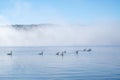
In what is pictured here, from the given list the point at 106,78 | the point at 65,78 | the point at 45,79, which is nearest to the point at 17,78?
the point at 45,79

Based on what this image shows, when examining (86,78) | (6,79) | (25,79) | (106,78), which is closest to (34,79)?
(25,79)

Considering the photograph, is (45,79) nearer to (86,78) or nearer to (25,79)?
(25,79)

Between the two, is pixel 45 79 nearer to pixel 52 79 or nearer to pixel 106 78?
pixel 52 79

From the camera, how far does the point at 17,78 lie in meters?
39.3

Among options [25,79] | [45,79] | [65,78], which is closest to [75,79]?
[65,78]

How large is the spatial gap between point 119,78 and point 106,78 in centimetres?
182

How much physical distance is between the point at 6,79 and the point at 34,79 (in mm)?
4279

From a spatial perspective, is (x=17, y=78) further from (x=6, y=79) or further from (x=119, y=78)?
(x=119, y=78)

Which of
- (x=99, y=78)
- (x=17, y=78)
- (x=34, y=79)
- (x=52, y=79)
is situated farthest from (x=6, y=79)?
(x=99, y=78)

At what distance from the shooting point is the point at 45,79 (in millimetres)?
37469

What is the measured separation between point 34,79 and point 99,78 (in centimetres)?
936

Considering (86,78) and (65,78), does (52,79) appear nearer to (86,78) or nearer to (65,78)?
(65,78)

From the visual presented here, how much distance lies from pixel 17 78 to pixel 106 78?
1314cm

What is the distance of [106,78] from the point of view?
3753cm
